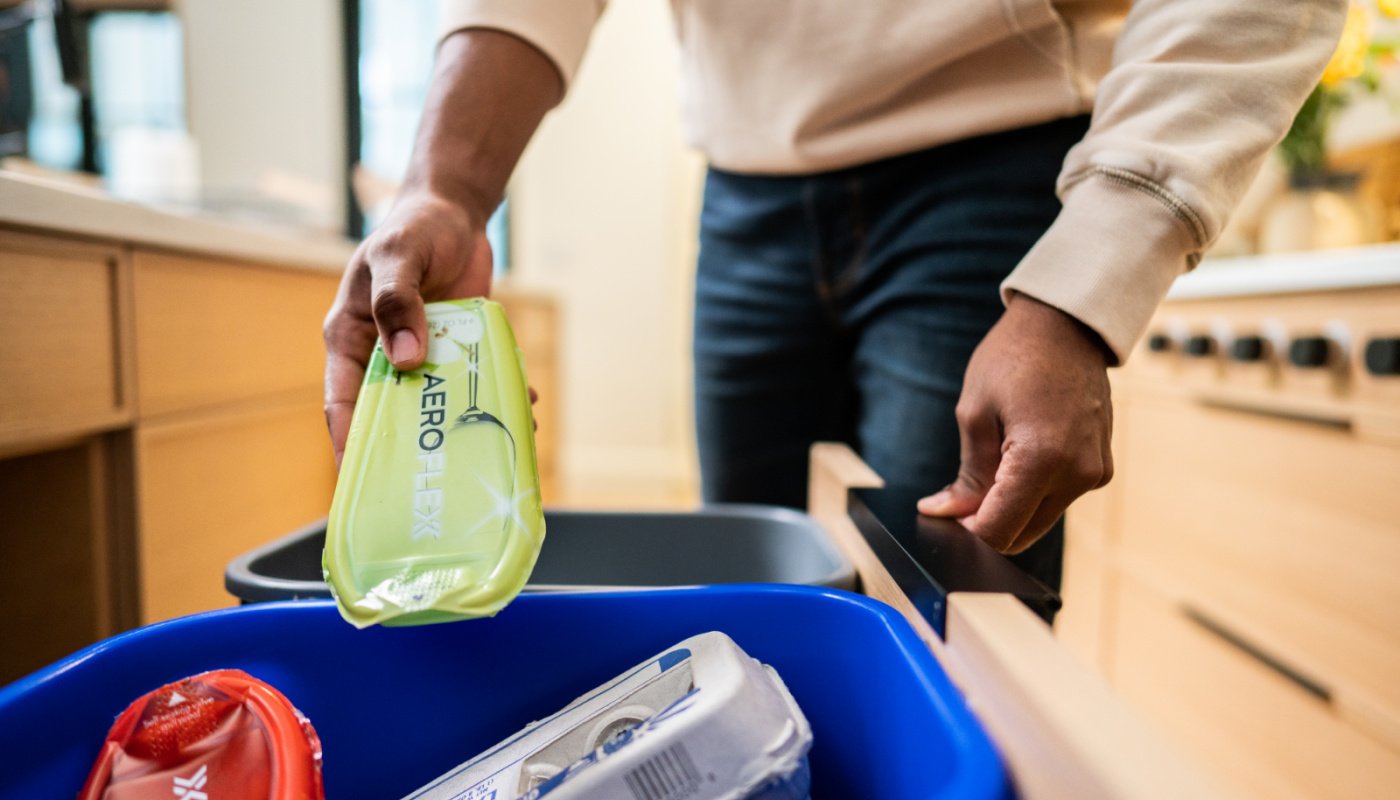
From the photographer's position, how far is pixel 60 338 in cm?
62

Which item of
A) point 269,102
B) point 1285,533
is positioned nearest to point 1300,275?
point 1285,533

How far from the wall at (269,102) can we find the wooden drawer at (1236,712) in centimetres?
177


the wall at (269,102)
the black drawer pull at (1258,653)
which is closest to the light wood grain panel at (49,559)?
the wall at (269,102)

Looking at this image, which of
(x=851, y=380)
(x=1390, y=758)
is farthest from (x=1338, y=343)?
(x=851, y=380)

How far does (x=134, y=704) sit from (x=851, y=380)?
0.54 metres

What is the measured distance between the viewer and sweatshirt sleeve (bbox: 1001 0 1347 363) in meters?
0.37

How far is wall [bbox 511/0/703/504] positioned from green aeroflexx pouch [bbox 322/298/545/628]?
2.58 metres

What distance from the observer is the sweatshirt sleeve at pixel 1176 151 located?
37cm

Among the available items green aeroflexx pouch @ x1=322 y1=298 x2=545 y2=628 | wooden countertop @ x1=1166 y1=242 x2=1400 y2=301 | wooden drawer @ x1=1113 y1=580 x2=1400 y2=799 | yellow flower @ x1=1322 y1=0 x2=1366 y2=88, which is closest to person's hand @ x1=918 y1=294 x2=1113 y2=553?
green aeroflexx pouch @ x1=322 y1=298 x2=545 y2=628

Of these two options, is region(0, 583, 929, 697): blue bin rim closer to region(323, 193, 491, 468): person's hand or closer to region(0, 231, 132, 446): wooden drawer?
region(323, 193, 491, 468): person's hand

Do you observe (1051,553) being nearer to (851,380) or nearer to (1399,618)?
(851,380)

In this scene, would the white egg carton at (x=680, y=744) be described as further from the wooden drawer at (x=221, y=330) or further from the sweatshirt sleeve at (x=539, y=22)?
the wooden drawer at (x=221, y=330)

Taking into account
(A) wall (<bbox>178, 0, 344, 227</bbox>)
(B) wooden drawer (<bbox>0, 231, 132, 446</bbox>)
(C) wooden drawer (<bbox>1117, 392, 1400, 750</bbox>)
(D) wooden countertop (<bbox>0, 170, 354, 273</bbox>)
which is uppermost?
(A) wall (<bbox>178, 0, 344, 227</bbox>)

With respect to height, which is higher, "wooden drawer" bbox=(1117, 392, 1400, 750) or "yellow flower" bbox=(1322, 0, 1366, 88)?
"yellow flower" bbox=(1322, 0, 1366, 88)
